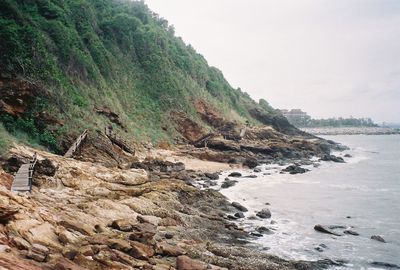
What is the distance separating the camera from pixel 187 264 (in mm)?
11898

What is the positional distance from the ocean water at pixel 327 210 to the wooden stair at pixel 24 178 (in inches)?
414

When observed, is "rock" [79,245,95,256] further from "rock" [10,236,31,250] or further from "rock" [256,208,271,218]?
"rock" [256,208,271,218]

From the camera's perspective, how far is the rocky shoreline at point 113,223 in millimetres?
10812

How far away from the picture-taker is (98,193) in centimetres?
1806

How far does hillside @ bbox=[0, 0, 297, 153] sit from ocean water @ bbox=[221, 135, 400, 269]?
535 inches

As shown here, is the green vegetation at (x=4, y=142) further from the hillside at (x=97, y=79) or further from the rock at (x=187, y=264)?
the rock at (x=187, y=264)

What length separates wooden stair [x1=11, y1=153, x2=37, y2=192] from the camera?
14633mm

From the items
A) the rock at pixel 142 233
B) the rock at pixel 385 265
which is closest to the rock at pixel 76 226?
the rock at pixel 142 233

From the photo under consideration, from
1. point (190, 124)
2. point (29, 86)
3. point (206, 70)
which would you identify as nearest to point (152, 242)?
point (29, 86)

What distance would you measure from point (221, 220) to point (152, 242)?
7280mm

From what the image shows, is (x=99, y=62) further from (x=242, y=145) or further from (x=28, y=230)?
(x=28, y=230)

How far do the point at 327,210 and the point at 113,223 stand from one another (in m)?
16.7

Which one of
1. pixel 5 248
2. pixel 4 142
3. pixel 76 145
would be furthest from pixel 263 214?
pixel 5 248

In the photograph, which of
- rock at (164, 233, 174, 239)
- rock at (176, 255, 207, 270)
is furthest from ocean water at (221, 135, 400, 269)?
rock at (176, 255, 207, 270)
